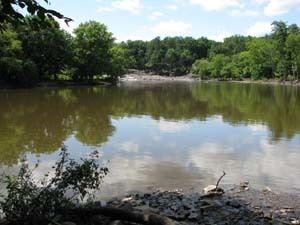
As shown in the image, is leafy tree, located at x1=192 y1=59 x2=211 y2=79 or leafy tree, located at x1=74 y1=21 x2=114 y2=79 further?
leafy tree, located at x1=192 y1=59 x2=211 y2=79

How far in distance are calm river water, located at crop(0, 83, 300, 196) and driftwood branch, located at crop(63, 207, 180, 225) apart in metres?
4.25

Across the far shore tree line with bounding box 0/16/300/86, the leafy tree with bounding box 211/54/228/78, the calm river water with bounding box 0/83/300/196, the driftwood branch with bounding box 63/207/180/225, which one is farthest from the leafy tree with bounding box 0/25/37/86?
the leafy tree with bounding box 211/54/228/78

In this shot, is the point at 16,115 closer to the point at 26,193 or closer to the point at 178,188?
the point at 178,188

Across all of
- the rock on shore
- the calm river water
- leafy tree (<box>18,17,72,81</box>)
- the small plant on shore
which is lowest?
the calm river water

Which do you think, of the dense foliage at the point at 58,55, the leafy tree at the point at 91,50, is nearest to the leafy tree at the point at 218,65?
the dense foliage at the point at 58,55

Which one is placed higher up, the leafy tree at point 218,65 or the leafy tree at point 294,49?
the leafy tree at point 294,49

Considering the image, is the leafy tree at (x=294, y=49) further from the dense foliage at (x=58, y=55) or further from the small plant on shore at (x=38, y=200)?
the small plant on shore at (x=38, y=200)

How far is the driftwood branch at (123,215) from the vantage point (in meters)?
7.61

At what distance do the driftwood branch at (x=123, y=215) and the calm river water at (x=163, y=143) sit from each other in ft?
13.9

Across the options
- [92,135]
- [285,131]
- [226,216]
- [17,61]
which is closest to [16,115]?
[92,135]

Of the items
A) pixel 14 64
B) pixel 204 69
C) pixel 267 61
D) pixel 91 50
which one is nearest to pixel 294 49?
pixel 267 61

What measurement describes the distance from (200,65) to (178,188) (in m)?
145

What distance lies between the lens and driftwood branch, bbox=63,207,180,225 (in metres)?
7.61

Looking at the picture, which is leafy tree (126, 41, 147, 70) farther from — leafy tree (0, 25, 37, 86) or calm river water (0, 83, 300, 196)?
calm river water (0, 83, 300, 196)
